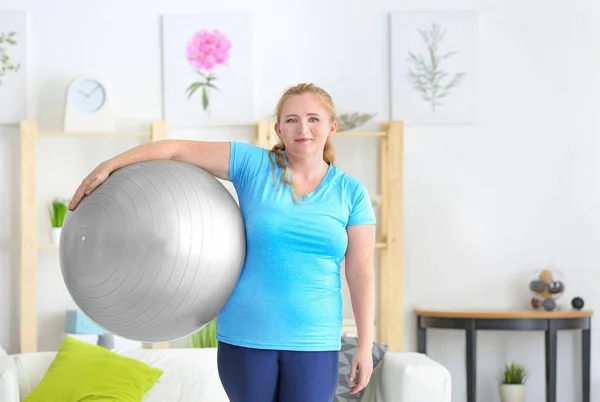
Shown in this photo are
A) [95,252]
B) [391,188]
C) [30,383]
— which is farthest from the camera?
[391,188]

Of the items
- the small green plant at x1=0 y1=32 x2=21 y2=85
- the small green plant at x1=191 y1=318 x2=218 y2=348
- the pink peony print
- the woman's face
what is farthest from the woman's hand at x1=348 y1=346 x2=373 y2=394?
the small green plant at x1=0 y1=32 x2=21 y2=85

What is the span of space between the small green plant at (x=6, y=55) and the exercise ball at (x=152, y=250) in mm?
2791

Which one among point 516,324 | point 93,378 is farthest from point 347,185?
point 516,324

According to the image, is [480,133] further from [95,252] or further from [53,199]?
[95,252]

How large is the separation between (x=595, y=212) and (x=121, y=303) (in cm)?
334

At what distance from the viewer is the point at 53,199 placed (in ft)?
15.2

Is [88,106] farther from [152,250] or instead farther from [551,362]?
[152,250]

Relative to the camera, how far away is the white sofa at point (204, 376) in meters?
3.45

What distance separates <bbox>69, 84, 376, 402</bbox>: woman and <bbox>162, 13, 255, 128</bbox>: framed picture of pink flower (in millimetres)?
2492

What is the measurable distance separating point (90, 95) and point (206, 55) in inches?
23.5

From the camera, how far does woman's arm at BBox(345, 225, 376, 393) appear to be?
2168 millimetres

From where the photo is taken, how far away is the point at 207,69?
466cm

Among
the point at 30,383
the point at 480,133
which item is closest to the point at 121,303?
the point at 30,383

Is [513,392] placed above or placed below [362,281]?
below
